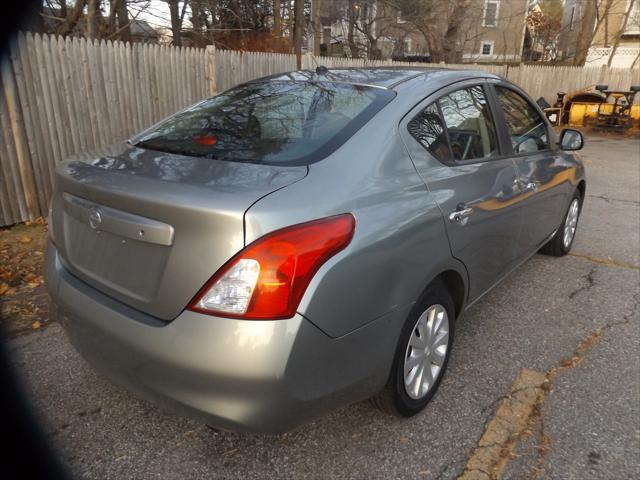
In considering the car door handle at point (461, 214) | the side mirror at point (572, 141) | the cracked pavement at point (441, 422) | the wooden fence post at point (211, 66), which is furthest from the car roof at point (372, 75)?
the wooden fence post at point (211, 66)

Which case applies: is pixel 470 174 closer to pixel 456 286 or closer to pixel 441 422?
pixel 456 286

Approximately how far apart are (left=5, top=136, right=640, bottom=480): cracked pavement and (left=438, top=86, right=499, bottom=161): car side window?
4.10 feet

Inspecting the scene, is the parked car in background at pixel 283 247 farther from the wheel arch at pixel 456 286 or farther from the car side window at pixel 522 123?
the car side window at pixel 522 123

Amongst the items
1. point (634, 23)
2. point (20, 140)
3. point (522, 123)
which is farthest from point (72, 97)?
point (634, 23)

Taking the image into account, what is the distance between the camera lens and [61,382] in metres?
2.72

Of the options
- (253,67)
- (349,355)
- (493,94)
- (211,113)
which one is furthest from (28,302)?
(253,67)

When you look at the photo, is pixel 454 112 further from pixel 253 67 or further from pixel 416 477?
pixel 253 67

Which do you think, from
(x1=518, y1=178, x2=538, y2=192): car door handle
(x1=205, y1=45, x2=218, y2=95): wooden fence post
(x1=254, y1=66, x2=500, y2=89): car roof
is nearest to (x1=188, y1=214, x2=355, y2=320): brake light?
(x1=254, y1=66, x2=500, y2=89): car roof

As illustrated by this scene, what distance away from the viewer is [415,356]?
2.36 metres

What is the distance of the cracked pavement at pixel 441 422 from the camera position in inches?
85.0

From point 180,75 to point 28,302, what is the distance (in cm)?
415

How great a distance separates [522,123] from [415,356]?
82.9 inches

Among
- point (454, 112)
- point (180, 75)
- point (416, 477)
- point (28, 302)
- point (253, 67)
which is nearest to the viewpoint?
point (416, 477)

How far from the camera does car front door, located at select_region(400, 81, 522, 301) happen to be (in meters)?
2.40
